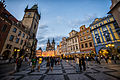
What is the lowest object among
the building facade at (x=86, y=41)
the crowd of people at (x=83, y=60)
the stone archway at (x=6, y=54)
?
the crowd of people at (x=83, y=60)

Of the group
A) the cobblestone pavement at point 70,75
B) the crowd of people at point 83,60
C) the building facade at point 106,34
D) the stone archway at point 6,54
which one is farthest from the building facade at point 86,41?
the stone archway at point 6,54

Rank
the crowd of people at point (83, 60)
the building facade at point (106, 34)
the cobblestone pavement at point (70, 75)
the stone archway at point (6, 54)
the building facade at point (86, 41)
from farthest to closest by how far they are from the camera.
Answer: the building facade at point (86, 41) → the building facade at point (106, 34) → the stone archway at point (6, 54) → the crowd of people at point (83, 60) → the cobblestone pavement at point (70, 75)

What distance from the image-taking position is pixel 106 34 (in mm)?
17875

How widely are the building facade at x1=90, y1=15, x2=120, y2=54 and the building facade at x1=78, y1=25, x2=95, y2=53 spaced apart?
1.54 m

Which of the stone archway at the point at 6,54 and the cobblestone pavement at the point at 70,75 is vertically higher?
the stone archway at the point at 6,54

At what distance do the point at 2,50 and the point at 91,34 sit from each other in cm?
3069

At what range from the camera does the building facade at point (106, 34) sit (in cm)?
1569

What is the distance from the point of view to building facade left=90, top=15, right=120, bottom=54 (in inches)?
618

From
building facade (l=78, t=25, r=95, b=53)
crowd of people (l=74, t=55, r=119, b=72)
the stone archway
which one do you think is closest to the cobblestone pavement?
crowd of people (l=74, t=55, r=119, b=72)

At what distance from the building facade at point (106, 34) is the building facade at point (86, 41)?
5.06ft

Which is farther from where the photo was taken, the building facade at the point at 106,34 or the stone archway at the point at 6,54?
the building facade at the point at 106,34

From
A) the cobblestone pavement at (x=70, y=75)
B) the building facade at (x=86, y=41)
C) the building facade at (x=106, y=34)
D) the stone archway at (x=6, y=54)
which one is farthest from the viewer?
the building facade at (x=86, y=41)

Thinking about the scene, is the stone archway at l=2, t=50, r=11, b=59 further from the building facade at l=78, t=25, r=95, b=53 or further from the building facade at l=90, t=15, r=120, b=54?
the building facade at l=90, t=15, r=120, b=54

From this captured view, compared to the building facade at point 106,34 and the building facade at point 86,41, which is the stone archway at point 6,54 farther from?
the building facade at point 106,34
